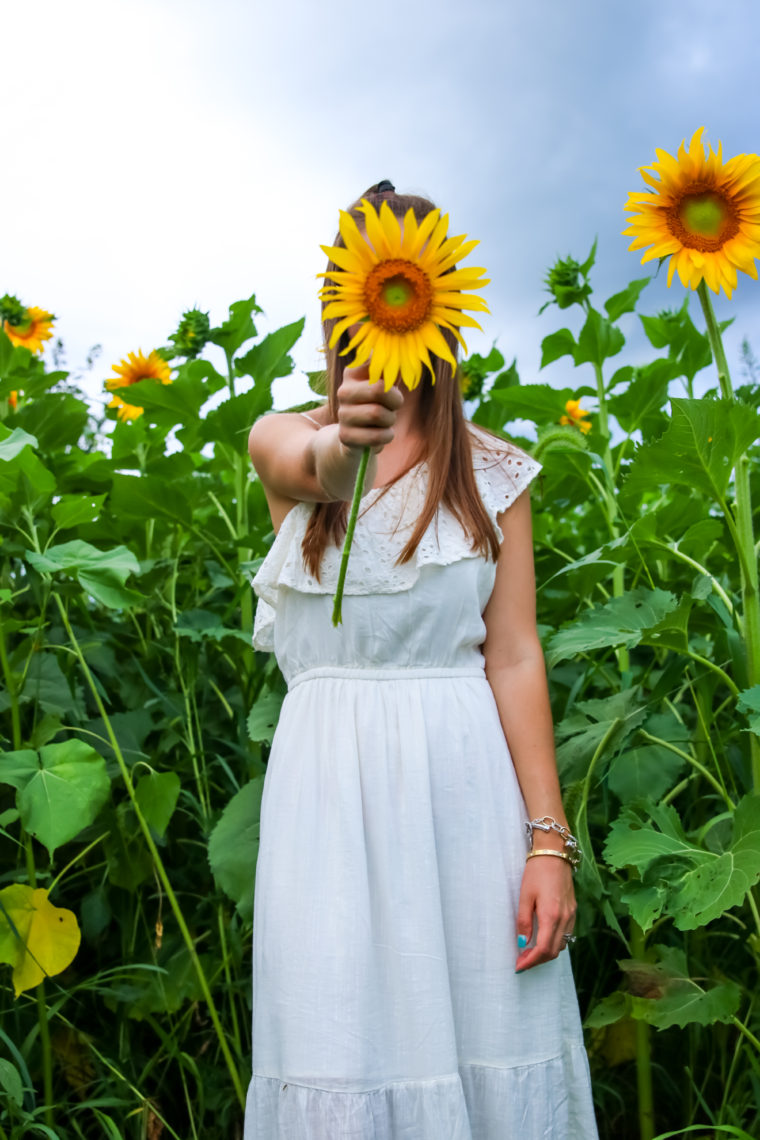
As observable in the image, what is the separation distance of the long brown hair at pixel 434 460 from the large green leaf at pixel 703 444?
0.21 meters

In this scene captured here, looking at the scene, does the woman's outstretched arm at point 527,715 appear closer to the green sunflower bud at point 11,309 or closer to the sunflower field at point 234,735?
the sunflower field at point 234,735

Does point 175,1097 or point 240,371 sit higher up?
→ point 240,371

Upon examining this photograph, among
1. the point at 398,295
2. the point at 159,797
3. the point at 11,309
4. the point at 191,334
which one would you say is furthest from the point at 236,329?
the point at 398,295

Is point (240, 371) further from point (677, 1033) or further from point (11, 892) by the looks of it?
point (677, 1033)

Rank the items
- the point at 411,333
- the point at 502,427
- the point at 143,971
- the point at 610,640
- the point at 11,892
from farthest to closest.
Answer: the point at 502,427 → the point at 143,971 → the point at 11,892 → the point at 610,640 → the point at 411,333

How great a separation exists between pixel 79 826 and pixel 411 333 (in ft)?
2.61

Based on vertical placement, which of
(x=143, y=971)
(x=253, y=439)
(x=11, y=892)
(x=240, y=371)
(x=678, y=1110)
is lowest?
(x=678, y=1110)

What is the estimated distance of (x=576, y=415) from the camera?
206cm

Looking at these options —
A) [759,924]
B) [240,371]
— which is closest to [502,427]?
[240,371]

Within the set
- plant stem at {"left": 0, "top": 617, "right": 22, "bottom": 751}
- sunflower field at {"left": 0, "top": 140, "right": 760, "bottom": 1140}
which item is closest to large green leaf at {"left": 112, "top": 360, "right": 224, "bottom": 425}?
sunflower field at {"left": 0, "top": 140, "right": 760, "bottom": 1140}

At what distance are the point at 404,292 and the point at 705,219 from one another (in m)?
0.52

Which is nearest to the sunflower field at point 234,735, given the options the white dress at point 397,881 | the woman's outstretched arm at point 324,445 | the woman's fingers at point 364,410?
the white dress at point 397,881

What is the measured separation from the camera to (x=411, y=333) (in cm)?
80

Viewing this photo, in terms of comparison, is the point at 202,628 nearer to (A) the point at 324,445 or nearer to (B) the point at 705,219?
(A) the point at 324,445
